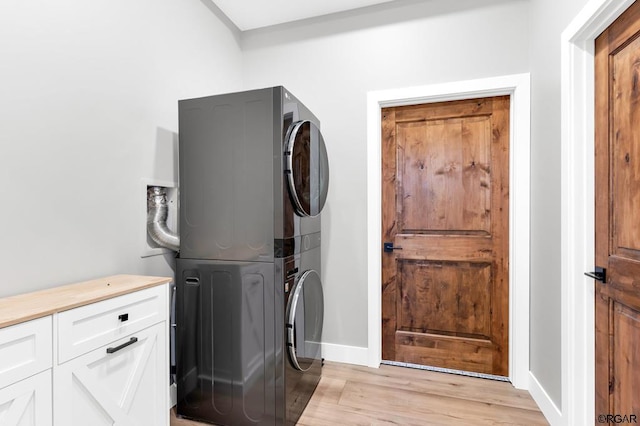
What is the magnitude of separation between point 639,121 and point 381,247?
162 cm

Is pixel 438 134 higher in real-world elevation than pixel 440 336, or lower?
higher

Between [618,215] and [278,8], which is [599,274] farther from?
[278,8]

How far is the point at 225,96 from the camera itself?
1.69 meters

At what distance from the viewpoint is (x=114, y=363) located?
47.4 inches

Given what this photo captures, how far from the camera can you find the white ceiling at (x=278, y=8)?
2375 millimetres

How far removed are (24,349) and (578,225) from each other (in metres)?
2.28

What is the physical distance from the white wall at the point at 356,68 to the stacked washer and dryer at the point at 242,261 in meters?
0.73

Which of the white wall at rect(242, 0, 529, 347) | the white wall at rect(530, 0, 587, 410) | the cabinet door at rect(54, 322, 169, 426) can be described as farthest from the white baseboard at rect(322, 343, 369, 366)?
Answer: the cabinet door at rect(54, 322, 169, 426)

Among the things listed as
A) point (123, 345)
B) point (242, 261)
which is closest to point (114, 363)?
point (123, 345)

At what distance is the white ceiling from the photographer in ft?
7.79

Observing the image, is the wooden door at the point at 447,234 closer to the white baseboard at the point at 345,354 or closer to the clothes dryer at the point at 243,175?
the white baseboard at the point at 345,354

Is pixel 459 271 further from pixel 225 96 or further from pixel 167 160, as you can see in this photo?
pixel 167 160

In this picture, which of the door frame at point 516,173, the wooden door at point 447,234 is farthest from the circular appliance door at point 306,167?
the door frame at point 516,173

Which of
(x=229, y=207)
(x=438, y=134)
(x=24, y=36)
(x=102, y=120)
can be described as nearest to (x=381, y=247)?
(x=438, y=134)
